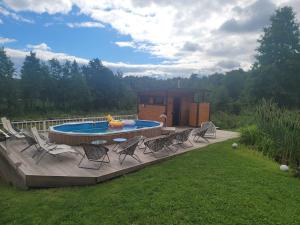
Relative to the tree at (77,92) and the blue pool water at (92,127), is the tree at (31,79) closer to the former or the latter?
the tree at (77,92)

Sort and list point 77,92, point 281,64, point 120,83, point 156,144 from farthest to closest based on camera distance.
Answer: point 120,83, point 77,92, point 281,64, point 156,144

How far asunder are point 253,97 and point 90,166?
2253cm

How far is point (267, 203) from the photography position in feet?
12.9

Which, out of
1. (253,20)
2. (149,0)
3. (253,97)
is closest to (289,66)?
(253,97)

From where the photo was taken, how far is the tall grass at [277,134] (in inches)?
257

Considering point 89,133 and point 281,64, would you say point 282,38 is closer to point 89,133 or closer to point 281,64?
point 281,64

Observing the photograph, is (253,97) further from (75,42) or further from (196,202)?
(196,202)

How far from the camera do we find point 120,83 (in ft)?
142

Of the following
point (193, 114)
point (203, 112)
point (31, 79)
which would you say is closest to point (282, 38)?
point (203, 112)

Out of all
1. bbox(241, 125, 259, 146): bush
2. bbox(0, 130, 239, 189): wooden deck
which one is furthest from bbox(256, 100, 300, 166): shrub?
bbox(0, 130, 239, 189): wooden deck

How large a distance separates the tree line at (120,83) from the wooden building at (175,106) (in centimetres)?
247

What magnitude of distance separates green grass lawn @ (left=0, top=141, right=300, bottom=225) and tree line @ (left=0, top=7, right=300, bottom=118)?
11183 millimetres

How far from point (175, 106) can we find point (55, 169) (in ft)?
30.6

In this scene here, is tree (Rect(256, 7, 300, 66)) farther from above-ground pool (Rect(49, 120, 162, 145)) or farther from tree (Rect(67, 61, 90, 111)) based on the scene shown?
tree (Rect(67, 61, 90, 111))
